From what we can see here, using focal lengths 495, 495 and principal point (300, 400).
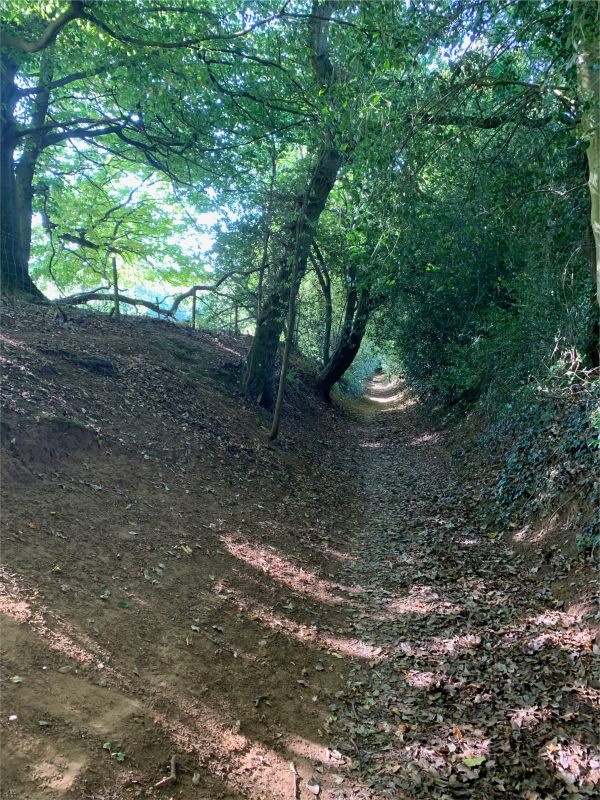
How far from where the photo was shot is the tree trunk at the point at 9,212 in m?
10.8

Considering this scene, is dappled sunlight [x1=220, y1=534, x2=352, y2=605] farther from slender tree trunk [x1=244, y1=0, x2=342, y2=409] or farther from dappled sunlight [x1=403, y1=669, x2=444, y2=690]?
slender tree trunk [x1=244, y1=0, x2=342, y2=409]

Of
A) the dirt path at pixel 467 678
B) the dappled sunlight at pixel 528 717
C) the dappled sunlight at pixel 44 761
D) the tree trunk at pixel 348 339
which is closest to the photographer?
the dappled sunlight at pixel 44 761

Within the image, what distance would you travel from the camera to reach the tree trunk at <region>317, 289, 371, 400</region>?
719 inches

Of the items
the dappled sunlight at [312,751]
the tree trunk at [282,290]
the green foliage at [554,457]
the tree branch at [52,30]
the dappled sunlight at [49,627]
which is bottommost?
the dappled sunlight at [312,751]

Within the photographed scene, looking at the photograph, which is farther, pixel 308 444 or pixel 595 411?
pixel 308 444

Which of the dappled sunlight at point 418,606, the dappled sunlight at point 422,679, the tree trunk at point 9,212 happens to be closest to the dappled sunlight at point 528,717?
the dappled sunlight at point 422,679

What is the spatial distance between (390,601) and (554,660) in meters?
1.90

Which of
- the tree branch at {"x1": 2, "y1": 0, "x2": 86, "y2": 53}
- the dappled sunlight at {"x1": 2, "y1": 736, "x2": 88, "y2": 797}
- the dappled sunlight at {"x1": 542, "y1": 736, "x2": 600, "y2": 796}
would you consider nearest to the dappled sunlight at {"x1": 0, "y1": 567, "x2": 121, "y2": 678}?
the dappled sunlight at {"x1": 2, "y1": 736, "x2": 88, "y2": 797}

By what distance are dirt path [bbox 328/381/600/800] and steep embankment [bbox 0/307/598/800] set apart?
0.02 metres

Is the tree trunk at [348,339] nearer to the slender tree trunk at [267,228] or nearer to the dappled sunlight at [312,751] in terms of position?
the slender tree trunk at [267,228]

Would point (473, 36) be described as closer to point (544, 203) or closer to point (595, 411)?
point (544, 203)

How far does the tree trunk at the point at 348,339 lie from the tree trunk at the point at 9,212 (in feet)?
33.6

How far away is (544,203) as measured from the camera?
310 inches

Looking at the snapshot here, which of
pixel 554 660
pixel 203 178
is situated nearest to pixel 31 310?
pixel 203 178
